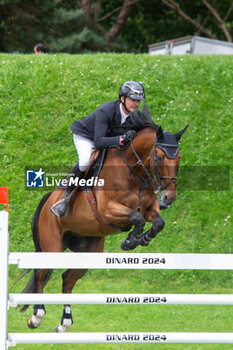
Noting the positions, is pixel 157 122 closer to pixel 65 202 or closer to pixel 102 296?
pixel 65 202

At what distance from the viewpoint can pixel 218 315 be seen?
6715mm

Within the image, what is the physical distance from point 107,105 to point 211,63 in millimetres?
5768

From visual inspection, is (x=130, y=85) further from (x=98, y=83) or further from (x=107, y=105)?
(x=98, y=83)

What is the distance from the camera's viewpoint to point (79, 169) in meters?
4.88

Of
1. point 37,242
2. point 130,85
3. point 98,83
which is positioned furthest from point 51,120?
point 130,85

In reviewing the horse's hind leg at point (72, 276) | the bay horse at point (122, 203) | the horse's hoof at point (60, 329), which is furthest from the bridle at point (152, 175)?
the horse's hoof at point (60, 329)

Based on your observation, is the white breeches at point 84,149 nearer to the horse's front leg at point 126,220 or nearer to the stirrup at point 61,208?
the stirrup at point 61,208

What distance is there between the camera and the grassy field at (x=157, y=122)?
7902 millimetres

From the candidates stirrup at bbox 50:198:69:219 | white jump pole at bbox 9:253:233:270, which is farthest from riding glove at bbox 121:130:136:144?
white jump pole at bbox 9:253:233:270

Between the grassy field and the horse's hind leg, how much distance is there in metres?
1.88

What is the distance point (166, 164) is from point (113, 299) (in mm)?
1119

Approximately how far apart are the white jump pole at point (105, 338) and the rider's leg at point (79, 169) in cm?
134

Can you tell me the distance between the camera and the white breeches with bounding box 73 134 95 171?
15.9ft

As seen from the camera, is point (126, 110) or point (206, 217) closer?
point (126, 110)
